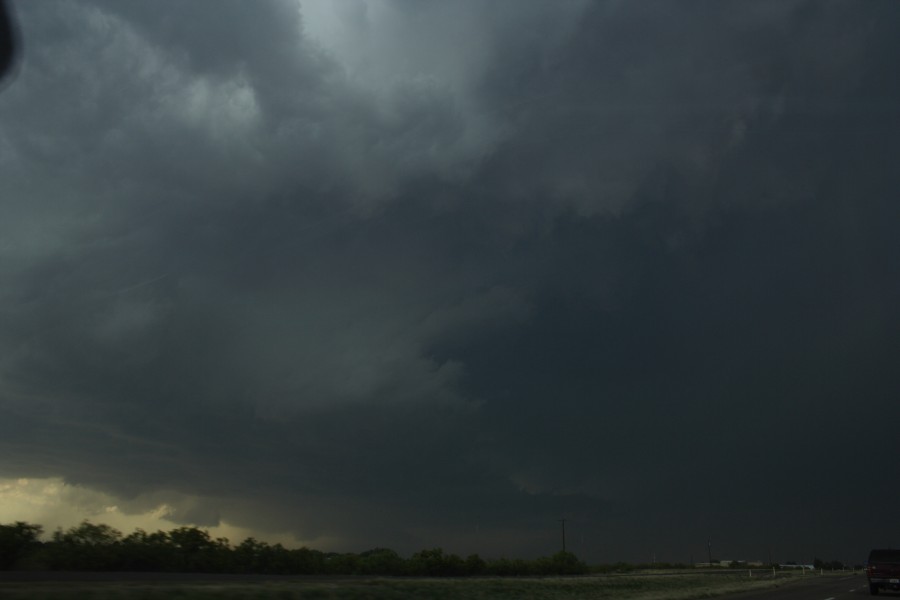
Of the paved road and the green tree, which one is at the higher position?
the green tree

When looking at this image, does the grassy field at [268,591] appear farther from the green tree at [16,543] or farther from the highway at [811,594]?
the green tree at [16,543]

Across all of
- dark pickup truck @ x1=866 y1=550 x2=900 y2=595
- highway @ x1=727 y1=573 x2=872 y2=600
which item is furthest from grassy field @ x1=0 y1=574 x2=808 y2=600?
dark pickup truck @ x1=866 y1=550 x2=900 y2=595

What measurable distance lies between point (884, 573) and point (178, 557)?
4975cm

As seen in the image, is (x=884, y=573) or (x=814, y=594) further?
(x=814, y=594)

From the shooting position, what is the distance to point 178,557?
56.2 m

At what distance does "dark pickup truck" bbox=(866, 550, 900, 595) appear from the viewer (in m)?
43.1

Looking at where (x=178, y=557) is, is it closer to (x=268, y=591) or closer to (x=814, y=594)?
(x=268, y=591)

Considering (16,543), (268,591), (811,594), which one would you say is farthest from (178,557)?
(811,594)

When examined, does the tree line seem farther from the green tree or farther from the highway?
the highway

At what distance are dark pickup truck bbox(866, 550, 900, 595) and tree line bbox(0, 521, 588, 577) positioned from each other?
4662cm

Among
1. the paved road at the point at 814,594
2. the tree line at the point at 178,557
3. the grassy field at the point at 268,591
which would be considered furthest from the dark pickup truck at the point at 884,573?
the tree line at the point at 178,557

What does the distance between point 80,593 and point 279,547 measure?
48.4 meters

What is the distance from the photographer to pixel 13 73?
8344mm

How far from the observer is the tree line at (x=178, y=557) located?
4422cm
